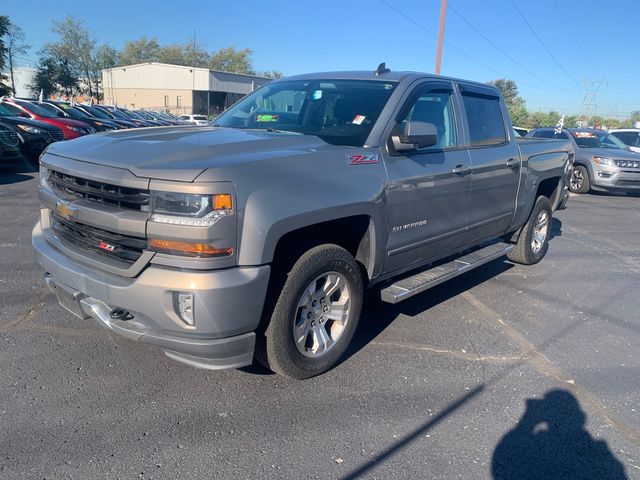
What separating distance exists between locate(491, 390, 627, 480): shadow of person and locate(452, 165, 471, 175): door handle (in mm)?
1903

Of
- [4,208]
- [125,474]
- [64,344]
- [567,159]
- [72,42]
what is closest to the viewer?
[125,474]

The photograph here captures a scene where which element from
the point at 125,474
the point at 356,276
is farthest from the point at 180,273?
the point at 356,276

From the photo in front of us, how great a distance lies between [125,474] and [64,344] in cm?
154

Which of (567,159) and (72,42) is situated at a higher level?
(72,42)

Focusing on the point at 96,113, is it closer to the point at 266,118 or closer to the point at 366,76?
the point at 266,118

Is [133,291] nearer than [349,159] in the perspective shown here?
Yes

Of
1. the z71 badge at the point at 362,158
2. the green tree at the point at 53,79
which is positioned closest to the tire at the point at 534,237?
the z71 badge at the point at 362,158

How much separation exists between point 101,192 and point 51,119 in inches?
553

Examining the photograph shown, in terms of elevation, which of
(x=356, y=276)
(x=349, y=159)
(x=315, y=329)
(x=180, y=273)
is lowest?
(x=315, y=329)

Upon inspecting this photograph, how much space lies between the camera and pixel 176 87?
208 ft

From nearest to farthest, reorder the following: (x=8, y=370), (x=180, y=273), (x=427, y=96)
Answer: (x=180, y=273) < (x=8, y=370) < (x=427, y=96)

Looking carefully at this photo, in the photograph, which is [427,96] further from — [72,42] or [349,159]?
[72,42]

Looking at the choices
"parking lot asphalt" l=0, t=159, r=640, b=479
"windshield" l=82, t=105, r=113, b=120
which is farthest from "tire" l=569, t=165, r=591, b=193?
"windshield" l=82, t=105, r=113, b=120

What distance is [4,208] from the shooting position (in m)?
7.76
